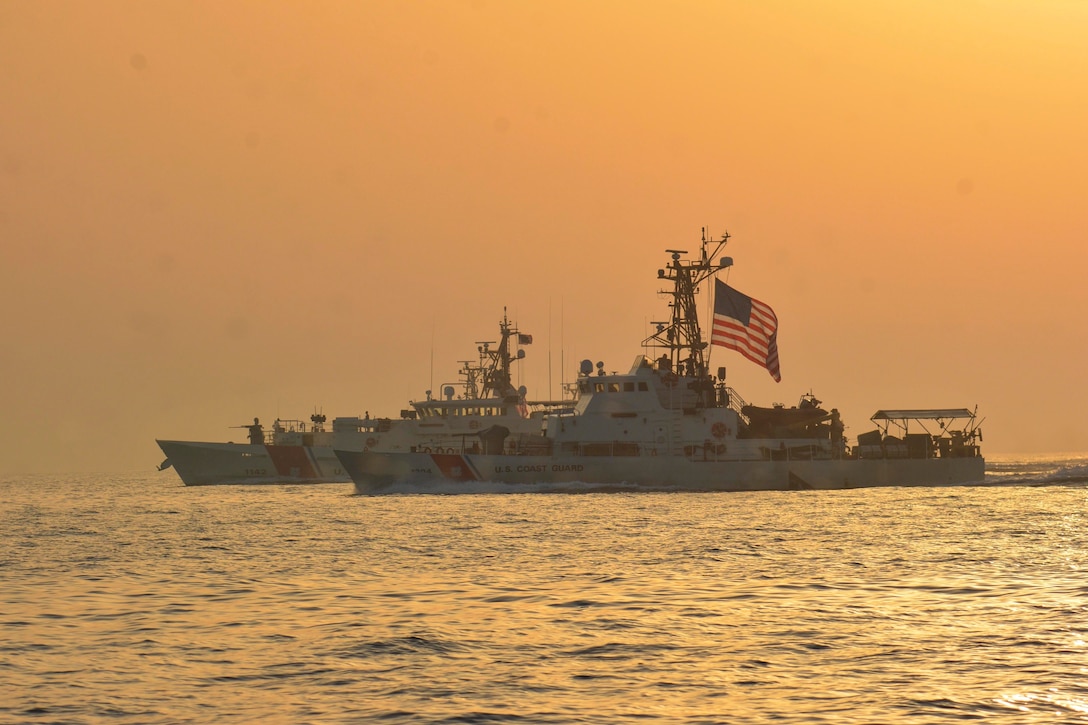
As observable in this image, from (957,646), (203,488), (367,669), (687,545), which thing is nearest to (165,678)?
(367,669)

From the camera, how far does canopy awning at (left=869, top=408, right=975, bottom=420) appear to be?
228 ft

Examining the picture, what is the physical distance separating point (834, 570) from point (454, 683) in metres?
13.8

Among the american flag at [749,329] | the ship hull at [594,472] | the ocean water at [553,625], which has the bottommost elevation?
the ocean water at [553,625]

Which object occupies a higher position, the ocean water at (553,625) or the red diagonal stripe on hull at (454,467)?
the red diagonal stripe on hull at (454,467)

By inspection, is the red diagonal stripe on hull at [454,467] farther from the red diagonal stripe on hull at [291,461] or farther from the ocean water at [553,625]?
the red diagonal stripe on hull at [291,461]

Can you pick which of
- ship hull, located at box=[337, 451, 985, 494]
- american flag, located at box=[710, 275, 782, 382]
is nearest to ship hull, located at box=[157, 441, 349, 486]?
ship hull, located at box=[337, 451, 985, 494]

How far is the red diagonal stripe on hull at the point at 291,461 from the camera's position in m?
85.7

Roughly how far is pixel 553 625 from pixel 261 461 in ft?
231

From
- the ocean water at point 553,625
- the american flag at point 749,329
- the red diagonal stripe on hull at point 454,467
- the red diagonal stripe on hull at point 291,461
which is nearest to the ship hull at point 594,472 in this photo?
the red diagonal stripe on hull at point 454,467

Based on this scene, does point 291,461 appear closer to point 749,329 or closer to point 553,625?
point 749,329

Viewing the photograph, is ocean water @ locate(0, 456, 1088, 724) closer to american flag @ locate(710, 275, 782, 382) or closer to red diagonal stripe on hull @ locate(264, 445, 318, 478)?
american flag @ locate(710, 275, 782, 382)

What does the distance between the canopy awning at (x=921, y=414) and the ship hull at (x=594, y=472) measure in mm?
5592

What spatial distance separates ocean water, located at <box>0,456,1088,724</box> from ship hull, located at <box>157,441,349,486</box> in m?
46.0

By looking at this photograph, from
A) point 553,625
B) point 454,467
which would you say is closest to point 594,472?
point 454,467
